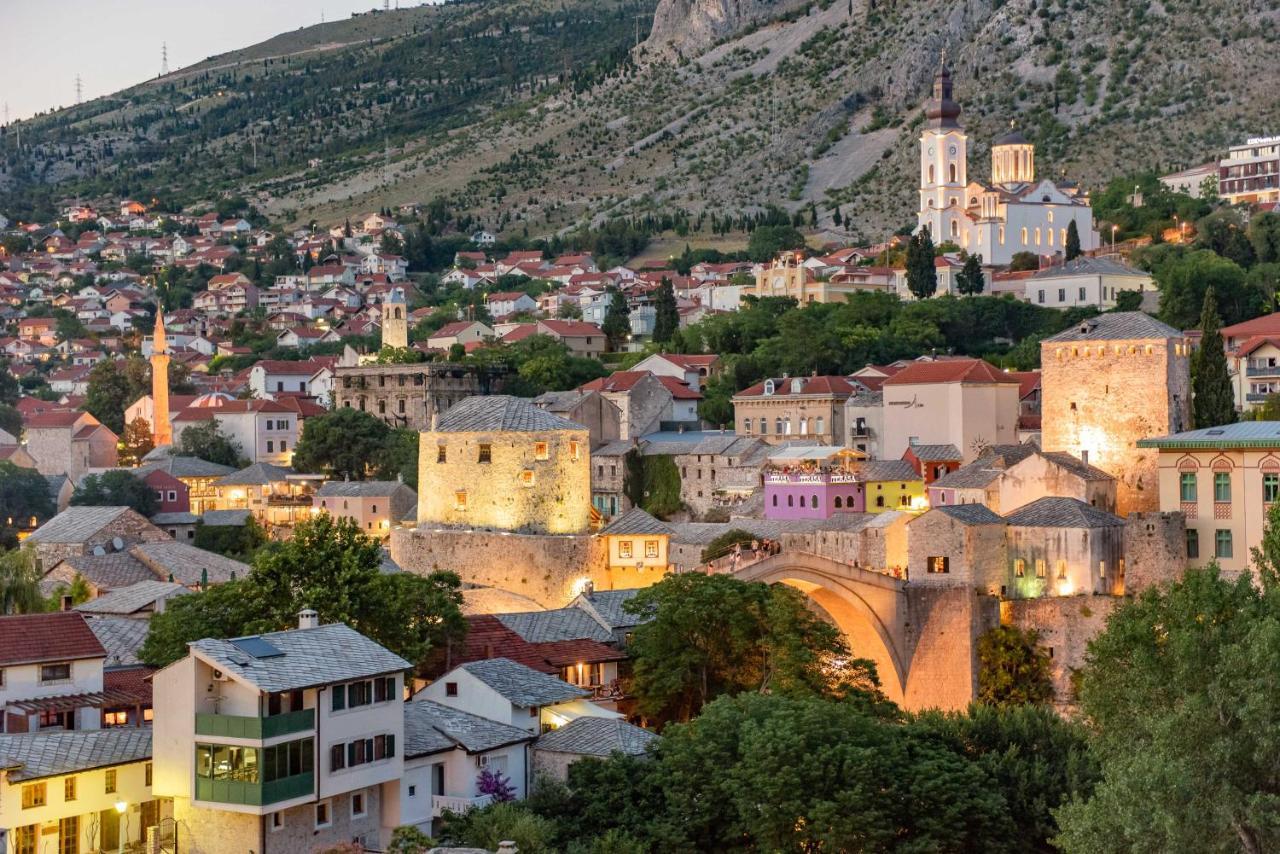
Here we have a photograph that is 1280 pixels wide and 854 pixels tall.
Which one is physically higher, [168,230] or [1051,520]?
[168,230]

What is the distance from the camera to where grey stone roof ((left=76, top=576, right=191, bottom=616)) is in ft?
153

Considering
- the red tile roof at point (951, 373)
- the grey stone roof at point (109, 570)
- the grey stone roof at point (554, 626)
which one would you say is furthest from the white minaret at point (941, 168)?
the grey stone roof at point (554, 626)

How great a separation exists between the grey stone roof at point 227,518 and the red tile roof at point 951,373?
2629cm

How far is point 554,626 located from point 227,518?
110ft

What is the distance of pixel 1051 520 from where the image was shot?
42.9 metres

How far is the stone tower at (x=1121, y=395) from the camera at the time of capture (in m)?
45.5

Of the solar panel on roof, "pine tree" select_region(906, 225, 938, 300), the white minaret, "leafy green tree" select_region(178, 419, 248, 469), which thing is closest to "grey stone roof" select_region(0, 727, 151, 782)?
the solar panel on roof

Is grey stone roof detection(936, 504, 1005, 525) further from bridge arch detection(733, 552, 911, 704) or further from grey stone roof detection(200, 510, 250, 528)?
grey stone roof detection(200, 510, 250, 528)

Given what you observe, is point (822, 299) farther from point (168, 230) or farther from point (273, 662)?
point (168, 230)

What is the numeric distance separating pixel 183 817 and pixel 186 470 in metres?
51.4

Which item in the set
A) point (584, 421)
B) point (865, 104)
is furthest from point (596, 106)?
point (584, 421)

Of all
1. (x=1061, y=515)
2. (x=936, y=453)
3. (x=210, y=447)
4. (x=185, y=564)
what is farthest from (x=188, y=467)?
(x=1061, y=515)

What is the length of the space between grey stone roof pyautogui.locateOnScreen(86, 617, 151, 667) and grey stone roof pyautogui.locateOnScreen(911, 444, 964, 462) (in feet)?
77.6

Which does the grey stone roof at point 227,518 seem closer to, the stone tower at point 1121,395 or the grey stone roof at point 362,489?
the grey stone roof at point 362,489
